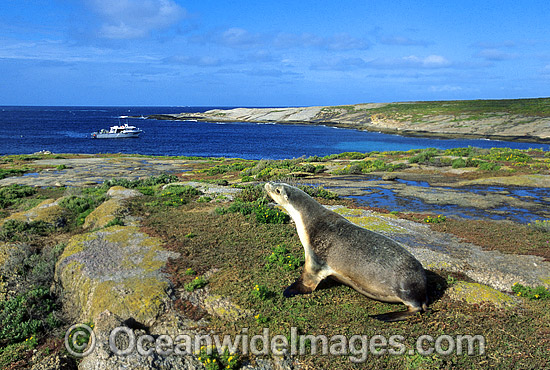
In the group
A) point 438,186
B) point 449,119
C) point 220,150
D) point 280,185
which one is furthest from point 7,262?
point 449,119

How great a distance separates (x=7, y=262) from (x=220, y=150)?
69982 millimetres

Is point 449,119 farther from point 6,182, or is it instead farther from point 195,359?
point 195,359

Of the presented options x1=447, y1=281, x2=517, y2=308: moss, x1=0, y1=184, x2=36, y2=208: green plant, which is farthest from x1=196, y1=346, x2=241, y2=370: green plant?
x1=0, y1=184, x2=36, y2=208: green plant

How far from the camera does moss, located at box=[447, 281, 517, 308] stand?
26.9 feet

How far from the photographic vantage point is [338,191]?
22250 millimetres

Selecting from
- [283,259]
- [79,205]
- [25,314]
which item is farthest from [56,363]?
[79,205]

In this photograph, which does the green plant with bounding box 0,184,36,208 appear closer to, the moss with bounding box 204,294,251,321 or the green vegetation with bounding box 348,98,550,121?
the moss with bounding box 204,294,251,321

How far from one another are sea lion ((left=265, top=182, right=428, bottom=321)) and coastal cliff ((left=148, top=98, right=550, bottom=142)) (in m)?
93.3

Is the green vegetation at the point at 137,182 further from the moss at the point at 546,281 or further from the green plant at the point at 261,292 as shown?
the moss at the point at 546,281

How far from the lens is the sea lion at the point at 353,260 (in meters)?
7.60

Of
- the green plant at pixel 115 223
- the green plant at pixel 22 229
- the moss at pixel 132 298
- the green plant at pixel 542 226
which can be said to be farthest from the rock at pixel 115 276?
the green plant at pixel 542 226

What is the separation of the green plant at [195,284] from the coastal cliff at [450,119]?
95.2 meters

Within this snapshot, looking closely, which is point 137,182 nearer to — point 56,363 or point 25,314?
point 25,314

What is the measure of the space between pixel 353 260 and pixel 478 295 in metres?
3.09
